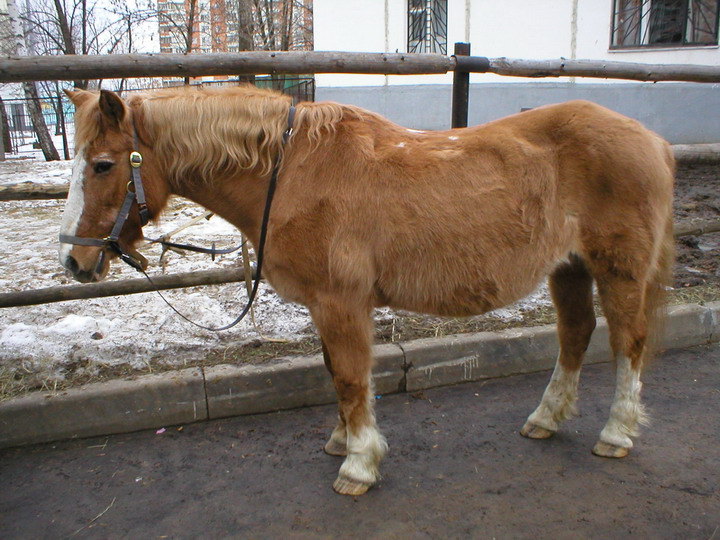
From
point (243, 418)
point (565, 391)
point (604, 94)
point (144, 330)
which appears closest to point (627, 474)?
point (565, 391)

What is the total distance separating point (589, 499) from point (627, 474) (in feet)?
1.08

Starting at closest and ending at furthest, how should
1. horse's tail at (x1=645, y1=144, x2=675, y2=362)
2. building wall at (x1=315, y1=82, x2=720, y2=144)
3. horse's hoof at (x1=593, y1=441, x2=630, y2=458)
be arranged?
horse's hoof at (x1=593, y1=441, x2=630, y2=458) < horse's tail at (x1=645, y1=144, x2=675, y2=362) < building wall at (x1=315, y1=82, x2=720, y2=144)

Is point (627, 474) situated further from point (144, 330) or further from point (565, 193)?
point (144, 330)

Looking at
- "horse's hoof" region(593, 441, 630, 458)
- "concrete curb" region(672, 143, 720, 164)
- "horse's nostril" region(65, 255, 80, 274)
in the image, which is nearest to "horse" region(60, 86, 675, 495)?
"horse's nostril" region(65, 255, 80, 274)

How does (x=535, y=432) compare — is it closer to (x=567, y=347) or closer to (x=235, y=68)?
(x=567, y=347)

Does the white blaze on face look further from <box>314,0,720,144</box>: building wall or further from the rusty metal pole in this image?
<box>314,0,720,144</box>: building wall

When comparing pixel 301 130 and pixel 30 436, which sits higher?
pixel 301 130

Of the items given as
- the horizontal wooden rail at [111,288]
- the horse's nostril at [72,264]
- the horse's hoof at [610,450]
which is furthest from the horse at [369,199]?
the horizontal wooden rail at [111,288]

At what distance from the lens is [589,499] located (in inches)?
105

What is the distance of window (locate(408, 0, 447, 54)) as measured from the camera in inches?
587

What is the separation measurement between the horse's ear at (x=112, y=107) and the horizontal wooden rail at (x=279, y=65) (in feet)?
3.78

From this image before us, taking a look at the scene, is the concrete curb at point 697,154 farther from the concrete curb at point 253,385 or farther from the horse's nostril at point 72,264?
the horse's nostril at point 72,264

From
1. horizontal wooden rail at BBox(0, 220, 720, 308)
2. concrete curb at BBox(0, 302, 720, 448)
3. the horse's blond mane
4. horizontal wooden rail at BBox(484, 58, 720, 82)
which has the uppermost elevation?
horizontal wooden rail at BBox(484, 58, 720, 82)

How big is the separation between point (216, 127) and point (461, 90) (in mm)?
2282
